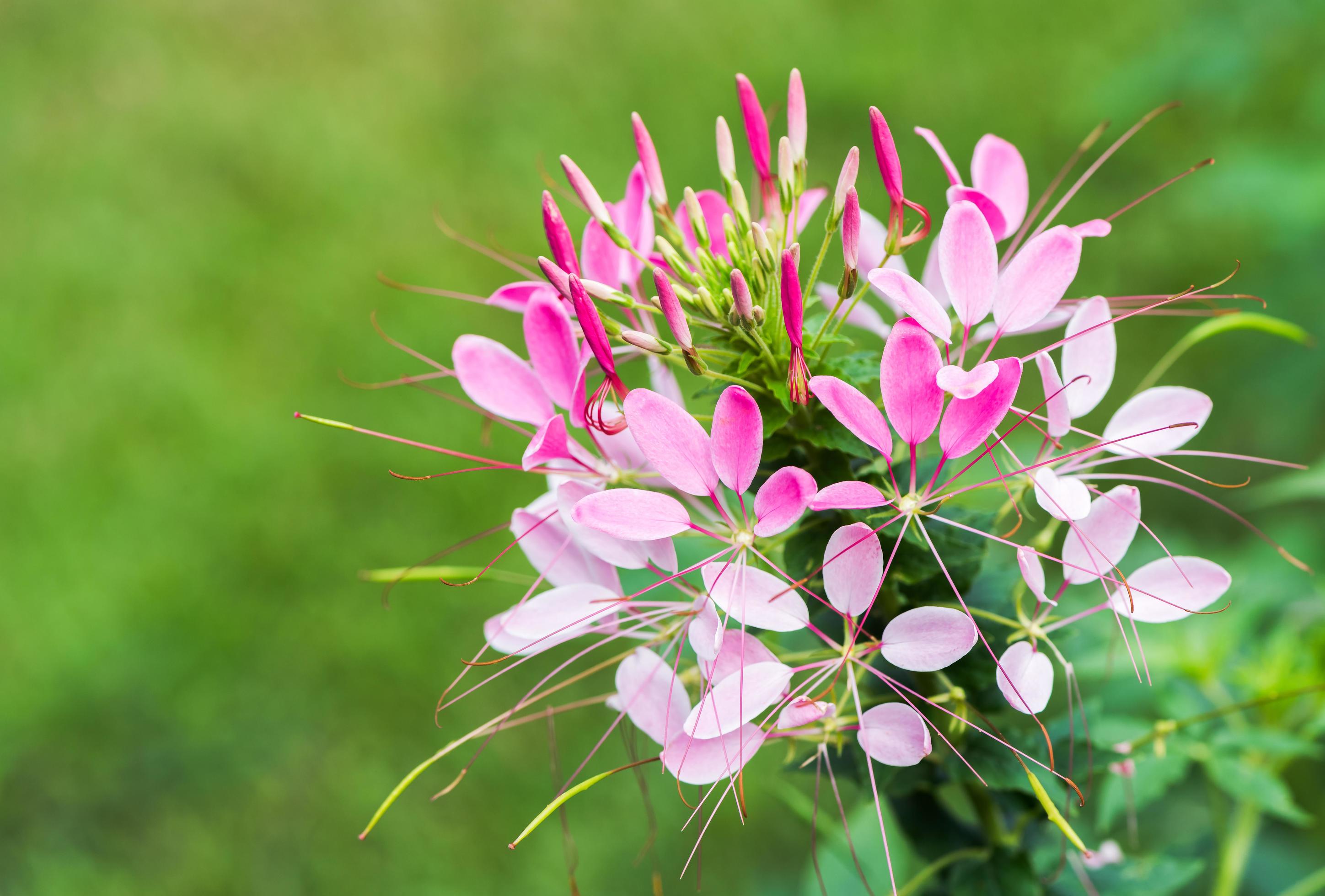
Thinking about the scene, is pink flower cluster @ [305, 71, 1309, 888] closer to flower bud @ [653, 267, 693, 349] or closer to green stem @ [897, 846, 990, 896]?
flower bud @ [653, 267, 693, 349]

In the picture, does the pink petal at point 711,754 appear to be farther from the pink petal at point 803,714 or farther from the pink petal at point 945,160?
the pink petal at point 945,160

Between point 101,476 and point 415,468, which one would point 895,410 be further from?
point 101,476

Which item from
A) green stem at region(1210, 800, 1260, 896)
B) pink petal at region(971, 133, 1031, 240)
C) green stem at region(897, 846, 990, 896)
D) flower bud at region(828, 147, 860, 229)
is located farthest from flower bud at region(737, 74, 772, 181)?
green stem at region(1210, 800, 1260, 896)

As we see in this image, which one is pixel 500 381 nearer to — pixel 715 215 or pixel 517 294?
pixel 517 294

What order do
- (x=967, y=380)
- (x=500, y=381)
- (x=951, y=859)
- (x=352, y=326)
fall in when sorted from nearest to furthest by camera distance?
(x=967, y=380)
(x=500, y=381)
(x=951, y=859)
(x=352, y=326)

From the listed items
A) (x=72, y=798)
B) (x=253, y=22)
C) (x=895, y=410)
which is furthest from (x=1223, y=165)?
(x=253, y=22)

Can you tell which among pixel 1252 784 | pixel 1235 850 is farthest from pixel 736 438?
pixel 1235 850
